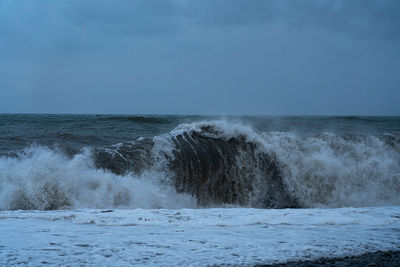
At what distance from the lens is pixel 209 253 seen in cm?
291

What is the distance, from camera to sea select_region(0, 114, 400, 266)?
3.02 meters

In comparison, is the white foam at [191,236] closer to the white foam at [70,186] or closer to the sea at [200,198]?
the sea at [200,198]

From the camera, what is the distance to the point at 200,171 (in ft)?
23.9

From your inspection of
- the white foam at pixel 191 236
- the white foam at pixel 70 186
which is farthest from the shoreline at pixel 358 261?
the white foam at pixel 70 186

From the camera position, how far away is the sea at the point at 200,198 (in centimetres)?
302

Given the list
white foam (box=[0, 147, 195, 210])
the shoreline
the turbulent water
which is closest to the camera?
the shoreline

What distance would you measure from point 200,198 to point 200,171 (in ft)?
2.23

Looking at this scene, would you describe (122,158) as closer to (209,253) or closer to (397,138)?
(209,253)

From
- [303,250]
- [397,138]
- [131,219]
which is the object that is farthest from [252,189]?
[397,138]

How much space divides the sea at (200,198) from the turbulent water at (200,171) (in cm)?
2

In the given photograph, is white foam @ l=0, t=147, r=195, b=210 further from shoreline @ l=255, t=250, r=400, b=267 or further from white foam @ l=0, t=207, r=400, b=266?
shoreline @ l=255, t=250, r=400, b=267

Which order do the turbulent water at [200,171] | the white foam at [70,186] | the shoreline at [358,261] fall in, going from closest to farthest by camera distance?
the shoreline at [358,261] → the white foam at [70,186] → the turbulent water at [200,171]

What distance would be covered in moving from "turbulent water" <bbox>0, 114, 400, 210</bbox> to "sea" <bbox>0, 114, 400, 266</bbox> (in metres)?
0.02

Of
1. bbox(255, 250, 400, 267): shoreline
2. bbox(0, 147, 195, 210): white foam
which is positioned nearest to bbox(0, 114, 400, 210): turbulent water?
bbox(0, 147, 195, 210): white foam
